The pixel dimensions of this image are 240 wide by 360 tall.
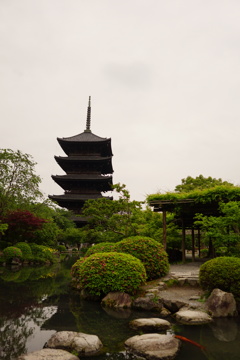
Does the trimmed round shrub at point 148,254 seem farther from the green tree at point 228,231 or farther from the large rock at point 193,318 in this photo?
the large rock at point 193,318

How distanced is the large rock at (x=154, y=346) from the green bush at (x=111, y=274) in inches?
122

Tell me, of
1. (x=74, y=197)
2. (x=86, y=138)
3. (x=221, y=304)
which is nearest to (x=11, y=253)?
(x=221, y=304)

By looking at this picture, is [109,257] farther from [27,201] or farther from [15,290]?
[27,201]

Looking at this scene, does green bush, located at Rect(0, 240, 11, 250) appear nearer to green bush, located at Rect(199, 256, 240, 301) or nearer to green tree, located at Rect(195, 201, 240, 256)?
green tree, located at Rect(195, 201, 240, 256)

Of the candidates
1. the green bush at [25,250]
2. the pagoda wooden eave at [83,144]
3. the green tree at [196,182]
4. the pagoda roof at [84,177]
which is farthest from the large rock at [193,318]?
the pagoda wooden eave at [83,144]

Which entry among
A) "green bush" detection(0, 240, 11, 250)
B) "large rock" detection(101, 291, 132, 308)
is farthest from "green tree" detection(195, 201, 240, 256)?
"green bush" detection(0, 240, 11, 250)

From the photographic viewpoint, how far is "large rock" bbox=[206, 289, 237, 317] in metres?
6.64

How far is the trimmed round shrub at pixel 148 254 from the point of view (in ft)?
31.9

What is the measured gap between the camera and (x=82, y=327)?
19.0 feet

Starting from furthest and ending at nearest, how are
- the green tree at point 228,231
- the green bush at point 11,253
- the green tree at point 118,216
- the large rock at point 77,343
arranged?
the green bush at point 11,253 < the green tree at point 118,216 < the green tree at point 228,231 < the large rock at point 77,343

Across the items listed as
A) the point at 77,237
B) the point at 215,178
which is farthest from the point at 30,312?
the point at 215,178

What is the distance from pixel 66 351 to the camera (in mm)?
4293

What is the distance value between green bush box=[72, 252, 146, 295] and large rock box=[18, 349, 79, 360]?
148 inches

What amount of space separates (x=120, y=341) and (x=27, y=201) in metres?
19.0
